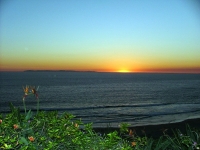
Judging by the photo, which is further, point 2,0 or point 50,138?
point 2,0

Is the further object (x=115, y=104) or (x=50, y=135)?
(x=115, y=104)

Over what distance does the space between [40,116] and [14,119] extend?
9.6 inches

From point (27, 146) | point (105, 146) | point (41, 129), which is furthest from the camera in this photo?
point (41, 129)

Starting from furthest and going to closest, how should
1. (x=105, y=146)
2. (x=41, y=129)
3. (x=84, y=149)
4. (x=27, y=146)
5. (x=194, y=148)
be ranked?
(x=194, y=148), (x=41, y=129), (x=84, y=149), (x=105, y=146), (x=27, y=146)

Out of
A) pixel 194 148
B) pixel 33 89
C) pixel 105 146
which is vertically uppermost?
pixel 33 89

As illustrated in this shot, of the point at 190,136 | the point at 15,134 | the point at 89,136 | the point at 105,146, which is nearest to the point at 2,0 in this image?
the point at 15,134

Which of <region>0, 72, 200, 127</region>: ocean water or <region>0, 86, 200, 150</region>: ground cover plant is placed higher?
<region>0, 86, 200, 150</region>: ground cover plant

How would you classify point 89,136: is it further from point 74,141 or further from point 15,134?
point 15,134

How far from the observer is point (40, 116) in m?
2.65

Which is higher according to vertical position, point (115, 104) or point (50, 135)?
point (50, 135)

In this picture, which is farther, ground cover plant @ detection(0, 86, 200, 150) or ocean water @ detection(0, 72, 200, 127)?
ocean water @ detection(0, 72, 200, 127)

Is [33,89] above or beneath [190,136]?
above

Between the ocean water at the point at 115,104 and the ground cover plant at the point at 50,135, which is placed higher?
the ground cover plant at the point at 50,135

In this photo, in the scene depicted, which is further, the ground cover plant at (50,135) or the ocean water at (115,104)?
the ocean water at (115,104)
